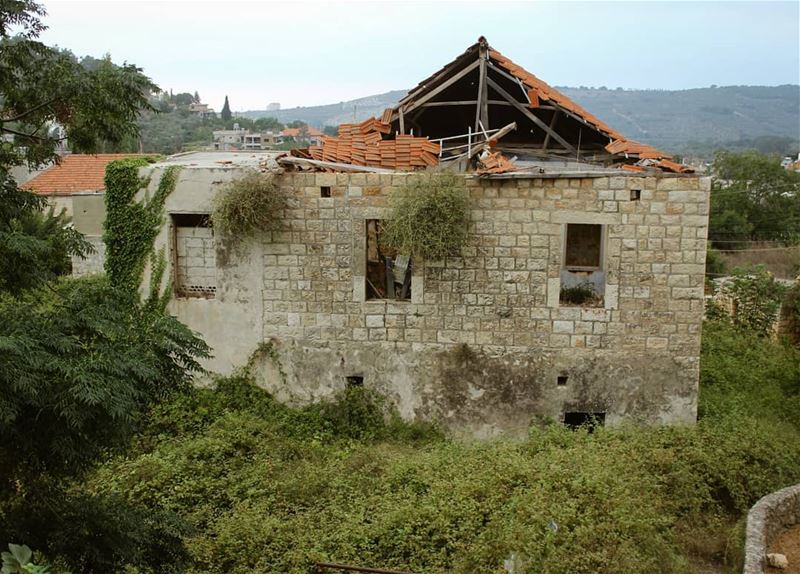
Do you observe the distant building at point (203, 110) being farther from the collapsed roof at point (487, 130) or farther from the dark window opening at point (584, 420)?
the dark window opening at point (584, 420)

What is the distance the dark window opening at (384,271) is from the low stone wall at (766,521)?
5.74 m

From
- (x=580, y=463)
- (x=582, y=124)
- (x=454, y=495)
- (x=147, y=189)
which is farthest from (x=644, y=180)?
(x=147, y=189)

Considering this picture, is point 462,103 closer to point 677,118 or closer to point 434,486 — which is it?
point 434,486

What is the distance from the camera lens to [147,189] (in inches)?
462

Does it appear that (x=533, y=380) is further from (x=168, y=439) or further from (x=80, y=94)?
(x=80, y=94)

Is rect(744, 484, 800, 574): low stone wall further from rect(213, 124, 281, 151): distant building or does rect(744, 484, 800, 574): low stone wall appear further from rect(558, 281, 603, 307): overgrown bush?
rect(213, 124, 281, 151): distant building

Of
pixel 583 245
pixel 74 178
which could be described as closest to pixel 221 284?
pixel 583 245

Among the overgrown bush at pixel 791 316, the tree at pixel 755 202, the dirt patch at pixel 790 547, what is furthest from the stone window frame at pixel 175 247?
the tree at pixel 755 202

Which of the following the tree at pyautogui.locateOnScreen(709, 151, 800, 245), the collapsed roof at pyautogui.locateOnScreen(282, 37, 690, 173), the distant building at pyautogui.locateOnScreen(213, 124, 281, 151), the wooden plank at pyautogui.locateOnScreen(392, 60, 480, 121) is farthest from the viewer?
the distant building at pyautogui.locateOnScreen(213, 124, 281, 151)

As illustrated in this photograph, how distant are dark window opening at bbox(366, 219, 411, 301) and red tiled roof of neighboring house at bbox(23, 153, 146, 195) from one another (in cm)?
1699

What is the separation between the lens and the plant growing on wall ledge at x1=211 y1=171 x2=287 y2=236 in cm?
1098

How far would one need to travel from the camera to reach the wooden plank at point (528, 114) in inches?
481

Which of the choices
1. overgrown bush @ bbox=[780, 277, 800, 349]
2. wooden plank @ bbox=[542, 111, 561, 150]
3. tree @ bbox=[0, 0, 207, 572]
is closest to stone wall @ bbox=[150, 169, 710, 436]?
wooden plank @ bbox=[542, 111, 561, 150]

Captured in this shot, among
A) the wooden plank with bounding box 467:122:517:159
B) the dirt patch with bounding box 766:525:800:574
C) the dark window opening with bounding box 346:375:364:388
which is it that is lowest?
the dirt patch with bounding box 766:525:800:574
